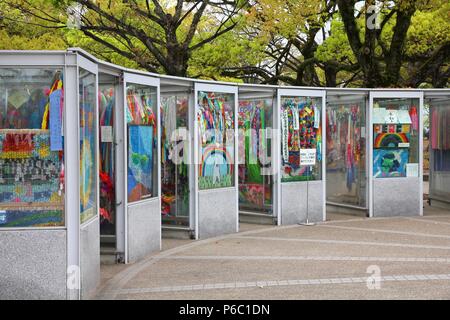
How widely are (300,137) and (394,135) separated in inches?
90.2

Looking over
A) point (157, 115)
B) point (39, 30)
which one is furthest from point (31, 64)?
point (39, 30)

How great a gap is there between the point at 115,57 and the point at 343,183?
39.1 feet

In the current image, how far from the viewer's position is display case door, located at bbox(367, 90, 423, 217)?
14.9 meters

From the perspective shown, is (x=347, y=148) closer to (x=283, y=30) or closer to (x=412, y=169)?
(x=412, y=169)

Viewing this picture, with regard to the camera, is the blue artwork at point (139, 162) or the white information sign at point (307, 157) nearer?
the blue artwork at point (139, 162)

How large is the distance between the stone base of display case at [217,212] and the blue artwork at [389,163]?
12.1 feet

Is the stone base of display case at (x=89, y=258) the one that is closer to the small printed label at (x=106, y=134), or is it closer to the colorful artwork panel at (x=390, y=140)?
the small printed label at (x=106, y=134)

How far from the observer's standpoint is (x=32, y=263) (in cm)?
691

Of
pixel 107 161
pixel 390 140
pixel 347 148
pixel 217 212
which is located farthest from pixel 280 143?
pixel 107 161

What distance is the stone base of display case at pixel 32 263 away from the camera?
690cm

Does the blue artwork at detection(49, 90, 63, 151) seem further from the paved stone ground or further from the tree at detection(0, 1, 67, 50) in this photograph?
the tree at detection(0, 1, 67, 50)

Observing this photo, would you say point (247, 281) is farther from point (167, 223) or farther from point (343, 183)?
point (343, 183)

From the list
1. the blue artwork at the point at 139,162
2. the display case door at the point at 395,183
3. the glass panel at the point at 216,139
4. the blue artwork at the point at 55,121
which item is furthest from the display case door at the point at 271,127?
the blue artwork at the point at 55,121

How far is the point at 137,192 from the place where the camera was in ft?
33.9
